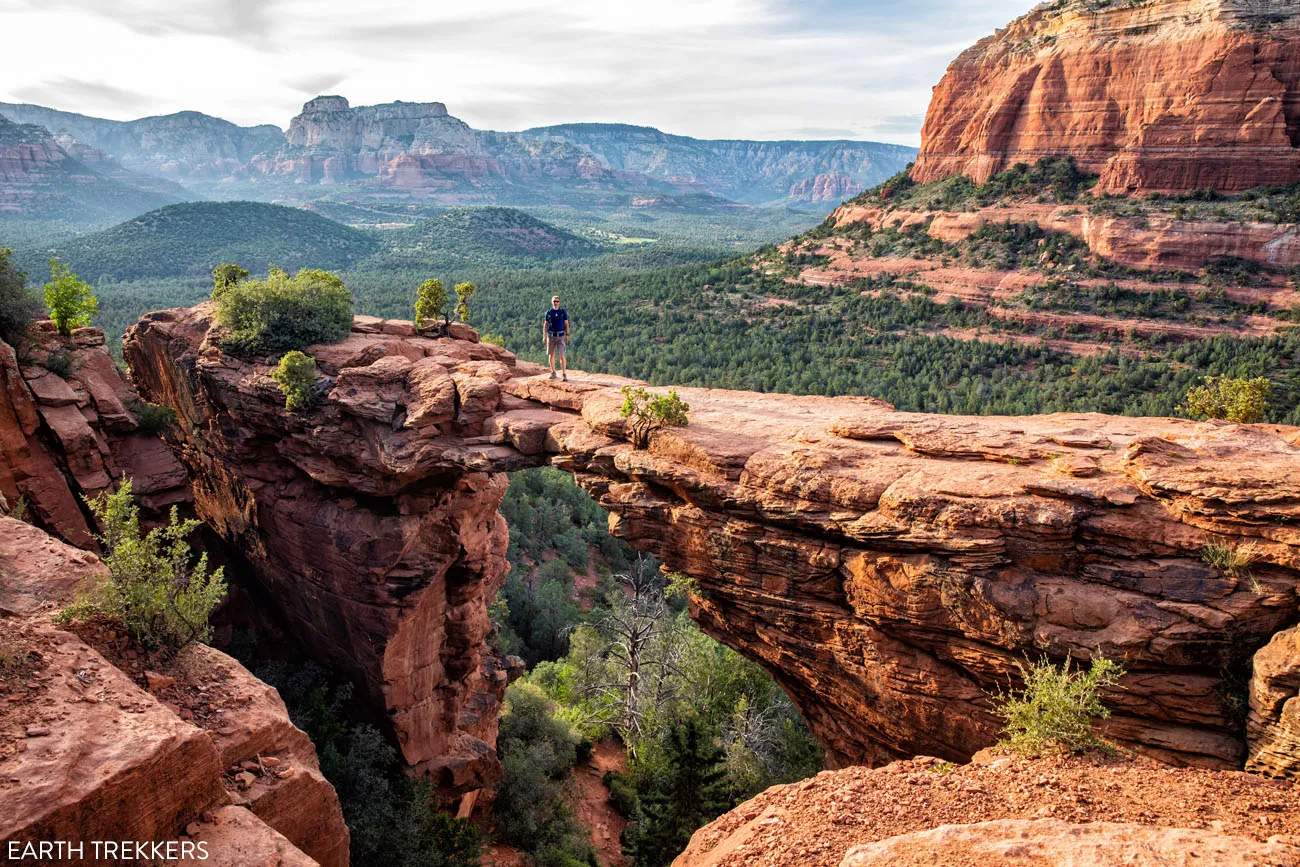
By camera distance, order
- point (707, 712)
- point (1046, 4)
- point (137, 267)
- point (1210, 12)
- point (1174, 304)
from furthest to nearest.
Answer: point (137, 267), point (1046, 4), point (1210, 12), point (1174, 304), point (707, 712)

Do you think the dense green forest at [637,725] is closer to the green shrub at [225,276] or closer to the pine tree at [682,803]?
the pine tree at [682,803]

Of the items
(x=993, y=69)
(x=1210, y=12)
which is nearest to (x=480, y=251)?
(x=993, y=69)

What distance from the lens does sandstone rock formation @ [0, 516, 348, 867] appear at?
6.93m

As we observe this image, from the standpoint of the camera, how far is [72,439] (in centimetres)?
1541

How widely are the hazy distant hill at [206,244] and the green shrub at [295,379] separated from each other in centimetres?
8656

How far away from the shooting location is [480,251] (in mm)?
125812

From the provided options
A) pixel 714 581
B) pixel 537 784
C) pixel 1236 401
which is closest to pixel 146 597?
pixel 714 581

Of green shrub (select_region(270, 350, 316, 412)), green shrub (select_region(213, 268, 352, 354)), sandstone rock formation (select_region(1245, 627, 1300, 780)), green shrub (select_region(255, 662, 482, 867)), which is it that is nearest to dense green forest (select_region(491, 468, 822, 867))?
green shrub (select_region(255, 662, 482, 867))

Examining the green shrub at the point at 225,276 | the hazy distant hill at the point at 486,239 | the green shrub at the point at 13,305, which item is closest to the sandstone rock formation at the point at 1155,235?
the green shrub at the point at 225,276

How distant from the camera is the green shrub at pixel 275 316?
60.5 ft

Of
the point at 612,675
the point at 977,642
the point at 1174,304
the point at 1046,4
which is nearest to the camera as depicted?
the point at 977,642

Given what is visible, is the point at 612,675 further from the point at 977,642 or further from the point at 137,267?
the point at 137,267

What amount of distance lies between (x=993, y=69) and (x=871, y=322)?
36.5 meters

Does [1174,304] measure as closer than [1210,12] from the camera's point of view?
Yes
